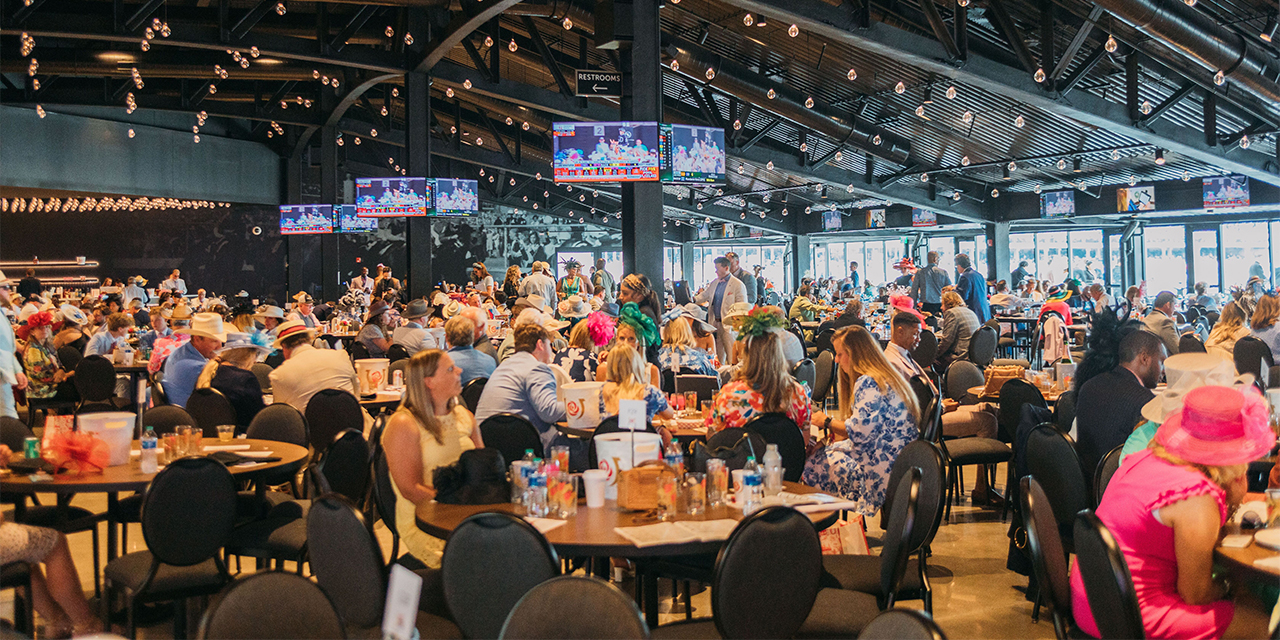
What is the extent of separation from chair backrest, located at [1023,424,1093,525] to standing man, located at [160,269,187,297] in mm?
18877

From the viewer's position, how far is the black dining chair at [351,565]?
9.27 ft

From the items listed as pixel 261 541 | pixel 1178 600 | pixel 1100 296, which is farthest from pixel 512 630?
pixel 1100 296

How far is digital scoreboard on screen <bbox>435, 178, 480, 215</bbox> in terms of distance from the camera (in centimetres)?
1452

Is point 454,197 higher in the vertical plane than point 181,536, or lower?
higher

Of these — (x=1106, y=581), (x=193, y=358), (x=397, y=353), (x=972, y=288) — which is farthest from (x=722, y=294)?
(x=1106, y=581)

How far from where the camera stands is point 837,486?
4539mm

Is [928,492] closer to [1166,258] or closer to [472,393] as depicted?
[472,393]

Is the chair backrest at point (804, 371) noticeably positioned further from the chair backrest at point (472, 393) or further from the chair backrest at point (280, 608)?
the chair backrest at point (280, 608)

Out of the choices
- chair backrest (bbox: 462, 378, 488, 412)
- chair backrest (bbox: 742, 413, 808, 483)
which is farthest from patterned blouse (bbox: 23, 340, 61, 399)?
chair backrest (bbox: 742, 413, 808, 483)

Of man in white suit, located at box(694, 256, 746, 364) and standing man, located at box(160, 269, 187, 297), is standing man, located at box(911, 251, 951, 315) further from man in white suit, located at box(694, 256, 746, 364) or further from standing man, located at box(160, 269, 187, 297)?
standing man, located at box(160, 269, 187, 297)

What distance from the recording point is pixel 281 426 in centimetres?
509

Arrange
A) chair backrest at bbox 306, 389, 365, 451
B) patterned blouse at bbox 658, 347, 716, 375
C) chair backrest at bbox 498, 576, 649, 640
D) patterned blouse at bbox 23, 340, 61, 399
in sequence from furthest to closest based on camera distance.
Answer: patterned blouse at bbox 23, 340, 61, 399 → patterned blouse at bbox 658, 347, 716, 375 → chair backrest at bbox 306, 389, 365, 451 → chair backrest at bbox 498, 576, 649, 640

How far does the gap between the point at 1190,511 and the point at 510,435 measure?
2.91 m

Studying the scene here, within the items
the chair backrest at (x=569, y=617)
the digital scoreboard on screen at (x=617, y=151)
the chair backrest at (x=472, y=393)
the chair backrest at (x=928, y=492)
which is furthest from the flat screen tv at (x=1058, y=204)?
the chair backrest at (x=569, y=617)
